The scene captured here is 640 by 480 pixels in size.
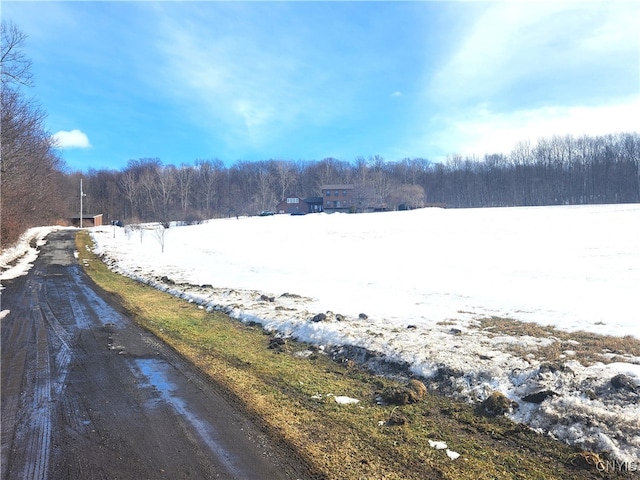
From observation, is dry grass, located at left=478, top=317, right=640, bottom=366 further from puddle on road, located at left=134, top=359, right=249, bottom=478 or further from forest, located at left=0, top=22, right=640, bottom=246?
forest, located at left=0, top=22, right=640, bottom=246

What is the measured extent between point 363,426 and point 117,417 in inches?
114

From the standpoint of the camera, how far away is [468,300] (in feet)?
38.9

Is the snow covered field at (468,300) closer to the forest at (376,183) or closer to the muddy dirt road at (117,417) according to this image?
the muddy dirt road at (117,417)

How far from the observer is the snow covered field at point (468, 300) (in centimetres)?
467

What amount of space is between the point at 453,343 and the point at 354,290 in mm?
7385

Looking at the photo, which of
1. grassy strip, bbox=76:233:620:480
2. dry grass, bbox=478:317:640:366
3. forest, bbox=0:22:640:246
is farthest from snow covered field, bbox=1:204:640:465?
forest, bbox=0:22:640:246

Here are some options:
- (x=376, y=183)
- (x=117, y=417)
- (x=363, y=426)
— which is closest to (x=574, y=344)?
(x=363, y=426)

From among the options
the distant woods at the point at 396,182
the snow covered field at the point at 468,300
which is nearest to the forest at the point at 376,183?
the distant woods at the point at 396,182

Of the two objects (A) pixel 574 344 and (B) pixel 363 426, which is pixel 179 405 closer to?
(B) pixel 363 426

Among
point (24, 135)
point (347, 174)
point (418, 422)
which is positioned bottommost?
point (418, 422)

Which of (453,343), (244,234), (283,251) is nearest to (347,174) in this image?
(244,234)

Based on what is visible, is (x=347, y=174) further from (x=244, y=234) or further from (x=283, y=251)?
(x=283, y=251)

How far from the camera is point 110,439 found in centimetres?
397

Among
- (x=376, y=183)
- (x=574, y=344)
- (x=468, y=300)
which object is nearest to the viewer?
(x=574, y=344)
